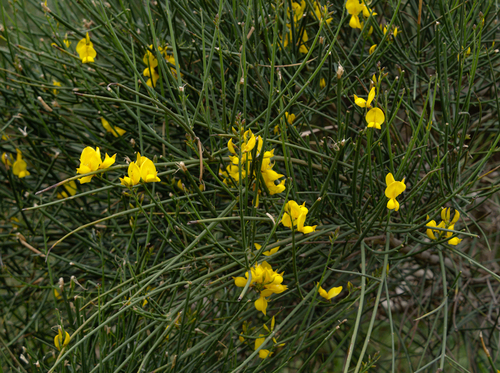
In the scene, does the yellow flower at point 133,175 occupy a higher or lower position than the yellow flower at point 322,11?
lower

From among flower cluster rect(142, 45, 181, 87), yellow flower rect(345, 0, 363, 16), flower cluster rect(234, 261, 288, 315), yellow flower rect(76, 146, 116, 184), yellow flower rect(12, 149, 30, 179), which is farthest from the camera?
yellow flower rect(12, 149, 30, 179)

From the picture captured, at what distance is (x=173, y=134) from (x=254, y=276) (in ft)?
1.98

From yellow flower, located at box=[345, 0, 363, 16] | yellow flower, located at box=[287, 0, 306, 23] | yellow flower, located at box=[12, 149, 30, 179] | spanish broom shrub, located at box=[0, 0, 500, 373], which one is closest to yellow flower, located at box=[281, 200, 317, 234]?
spanish broom shrub, located at box=[0, 0, 500, 373]

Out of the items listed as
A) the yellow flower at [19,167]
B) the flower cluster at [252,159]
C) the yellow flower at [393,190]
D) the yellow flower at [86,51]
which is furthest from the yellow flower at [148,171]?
the yellow flower at [19,167]

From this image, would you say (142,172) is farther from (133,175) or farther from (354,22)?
(354,22)

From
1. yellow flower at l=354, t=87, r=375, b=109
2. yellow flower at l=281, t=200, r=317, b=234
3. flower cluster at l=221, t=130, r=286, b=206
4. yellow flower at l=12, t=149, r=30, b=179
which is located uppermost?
yellow flower at l=354, t=87, r=375, b=109

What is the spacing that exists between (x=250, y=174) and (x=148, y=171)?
0.16 m

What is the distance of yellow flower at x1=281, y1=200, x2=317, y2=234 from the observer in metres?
0.71

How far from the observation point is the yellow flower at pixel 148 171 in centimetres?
65

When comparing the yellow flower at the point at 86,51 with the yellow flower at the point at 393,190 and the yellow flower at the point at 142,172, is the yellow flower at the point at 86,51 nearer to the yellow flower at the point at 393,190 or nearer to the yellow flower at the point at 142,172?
the yellow flower at the point at 142,172

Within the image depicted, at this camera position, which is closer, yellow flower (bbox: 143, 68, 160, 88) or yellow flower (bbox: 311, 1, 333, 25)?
yellow flower (bbox: 311, 1, 333, 25)

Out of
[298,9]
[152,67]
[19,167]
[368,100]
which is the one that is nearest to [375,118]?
[368,100]

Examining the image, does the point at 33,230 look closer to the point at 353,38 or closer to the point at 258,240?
the point at 258,240

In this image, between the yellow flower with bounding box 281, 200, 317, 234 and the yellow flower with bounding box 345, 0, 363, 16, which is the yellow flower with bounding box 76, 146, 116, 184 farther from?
the yellow flower with bounding box 345, 0, 363, 16
